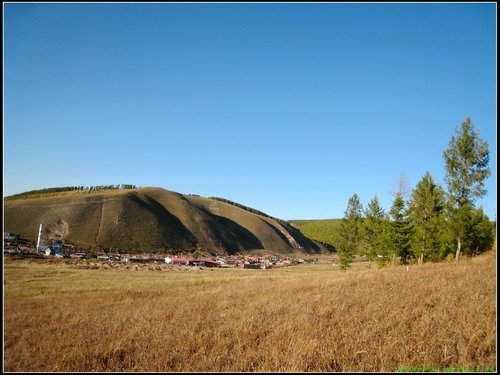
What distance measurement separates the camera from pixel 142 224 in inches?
4751

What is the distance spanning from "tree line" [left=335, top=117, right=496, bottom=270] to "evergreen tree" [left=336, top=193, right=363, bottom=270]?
A: 146 mm

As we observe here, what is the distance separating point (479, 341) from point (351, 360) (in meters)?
2.59

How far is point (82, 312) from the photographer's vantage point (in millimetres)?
12523

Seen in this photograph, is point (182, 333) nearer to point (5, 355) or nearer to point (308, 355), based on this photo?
point (308, 355)

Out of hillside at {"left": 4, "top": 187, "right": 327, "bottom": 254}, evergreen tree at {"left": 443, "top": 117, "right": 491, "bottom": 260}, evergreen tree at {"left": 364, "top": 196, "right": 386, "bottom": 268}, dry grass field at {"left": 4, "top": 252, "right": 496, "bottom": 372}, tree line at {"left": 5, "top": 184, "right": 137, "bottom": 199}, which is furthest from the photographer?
tree line at {"left": 5, "top": 184, "right": 137, "bottom": 199}

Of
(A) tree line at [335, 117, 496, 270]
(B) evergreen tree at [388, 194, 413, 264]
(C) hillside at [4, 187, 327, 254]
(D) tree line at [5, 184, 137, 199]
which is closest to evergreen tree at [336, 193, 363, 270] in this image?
(A) tree line at [335, 117, 496, 270]

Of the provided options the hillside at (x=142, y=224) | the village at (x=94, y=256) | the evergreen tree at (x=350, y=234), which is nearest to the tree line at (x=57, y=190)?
the hillside at (x=142, y=224)

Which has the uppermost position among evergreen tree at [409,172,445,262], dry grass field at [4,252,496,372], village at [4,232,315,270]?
evergreen tree at [409,172,445,262]

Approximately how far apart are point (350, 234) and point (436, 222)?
717 inches

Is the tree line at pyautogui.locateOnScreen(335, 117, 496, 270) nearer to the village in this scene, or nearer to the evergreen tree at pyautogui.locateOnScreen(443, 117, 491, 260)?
the evergreen tree at pyautogui.locateOnScreen(443, 117, 491, 260)

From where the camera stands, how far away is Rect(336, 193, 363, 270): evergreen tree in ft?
156

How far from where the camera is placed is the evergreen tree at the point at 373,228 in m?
41.1

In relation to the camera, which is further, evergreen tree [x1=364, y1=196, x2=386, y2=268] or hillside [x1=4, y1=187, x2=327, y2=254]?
hillside [x1=4, y1=187, x2=327, y2=254]

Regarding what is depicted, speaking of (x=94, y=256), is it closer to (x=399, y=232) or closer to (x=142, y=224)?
(x=142, y=224)
